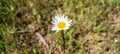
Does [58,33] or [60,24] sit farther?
[58,33]

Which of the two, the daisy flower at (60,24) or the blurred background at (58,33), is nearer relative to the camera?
the daisy flower at (60,24)

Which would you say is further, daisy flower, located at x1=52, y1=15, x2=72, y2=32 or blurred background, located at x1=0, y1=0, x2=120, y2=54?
blurred background, located at x1=0, y1=0, x2=120, y2=54

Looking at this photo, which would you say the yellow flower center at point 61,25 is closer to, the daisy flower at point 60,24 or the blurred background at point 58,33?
the daisy flower at point 60,24

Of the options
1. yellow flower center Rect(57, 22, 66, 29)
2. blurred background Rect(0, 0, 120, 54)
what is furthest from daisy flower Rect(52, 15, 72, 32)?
blurred background Rect(0, 0, 120, 54)

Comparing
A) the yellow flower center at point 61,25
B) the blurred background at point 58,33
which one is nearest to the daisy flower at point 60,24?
the yellow flower center at point 61,25

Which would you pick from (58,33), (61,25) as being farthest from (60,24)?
(58,33)

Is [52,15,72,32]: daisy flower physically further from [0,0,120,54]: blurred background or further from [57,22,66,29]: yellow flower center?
[0,0,120,54]: blurred background

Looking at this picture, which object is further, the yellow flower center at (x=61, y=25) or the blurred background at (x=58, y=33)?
the blurred background at (x=58, y=33)

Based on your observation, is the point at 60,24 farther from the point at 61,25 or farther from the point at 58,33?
the point at 58,33
